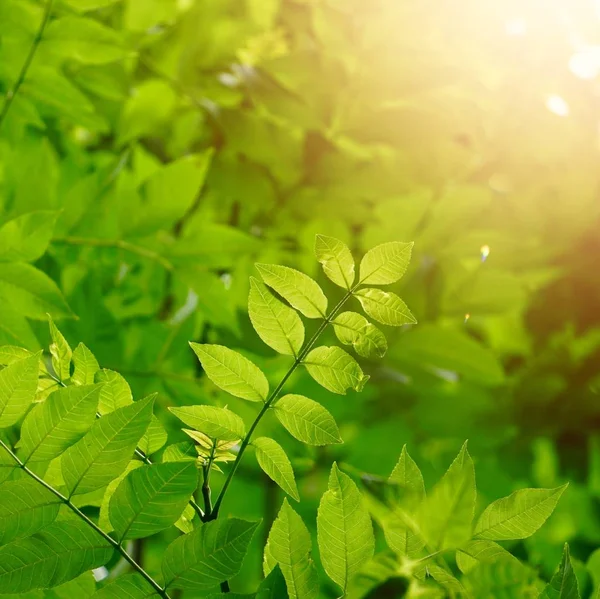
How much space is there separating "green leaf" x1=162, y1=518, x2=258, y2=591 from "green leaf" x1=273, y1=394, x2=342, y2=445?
0.07 meters

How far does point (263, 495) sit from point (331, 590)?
0.29 meters

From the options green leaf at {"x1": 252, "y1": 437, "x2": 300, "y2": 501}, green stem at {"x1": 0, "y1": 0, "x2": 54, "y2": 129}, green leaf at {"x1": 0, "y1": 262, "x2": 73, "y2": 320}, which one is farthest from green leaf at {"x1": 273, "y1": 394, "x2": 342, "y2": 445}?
green stem at {"x1": 0, "y1": 0, "x2": 54, "y2": 129}

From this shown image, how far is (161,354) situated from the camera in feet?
2.49

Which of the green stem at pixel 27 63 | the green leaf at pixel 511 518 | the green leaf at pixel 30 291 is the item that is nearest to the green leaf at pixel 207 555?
the green leaf at pixel 511 518

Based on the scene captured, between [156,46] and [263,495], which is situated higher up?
[156,46]

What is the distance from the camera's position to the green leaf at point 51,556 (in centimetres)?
33

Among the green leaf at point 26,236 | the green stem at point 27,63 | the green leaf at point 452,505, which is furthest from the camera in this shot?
the green stem at point 27,63

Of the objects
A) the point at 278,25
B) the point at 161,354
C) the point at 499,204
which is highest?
the point at 278,25

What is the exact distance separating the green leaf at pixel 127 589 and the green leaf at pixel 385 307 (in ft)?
0.54

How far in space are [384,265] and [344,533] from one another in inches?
5.2

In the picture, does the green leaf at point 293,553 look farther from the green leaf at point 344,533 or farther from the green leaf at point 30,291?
the green leaf at point 30,291

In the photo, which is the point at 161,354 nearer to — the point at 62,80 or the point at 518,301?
the point at 62,80

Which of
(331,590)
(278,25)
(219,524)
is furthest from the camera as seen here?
(278,25)

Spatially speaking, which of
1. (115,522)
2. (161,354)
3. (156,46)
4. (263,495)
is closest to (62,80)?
(161,354)
